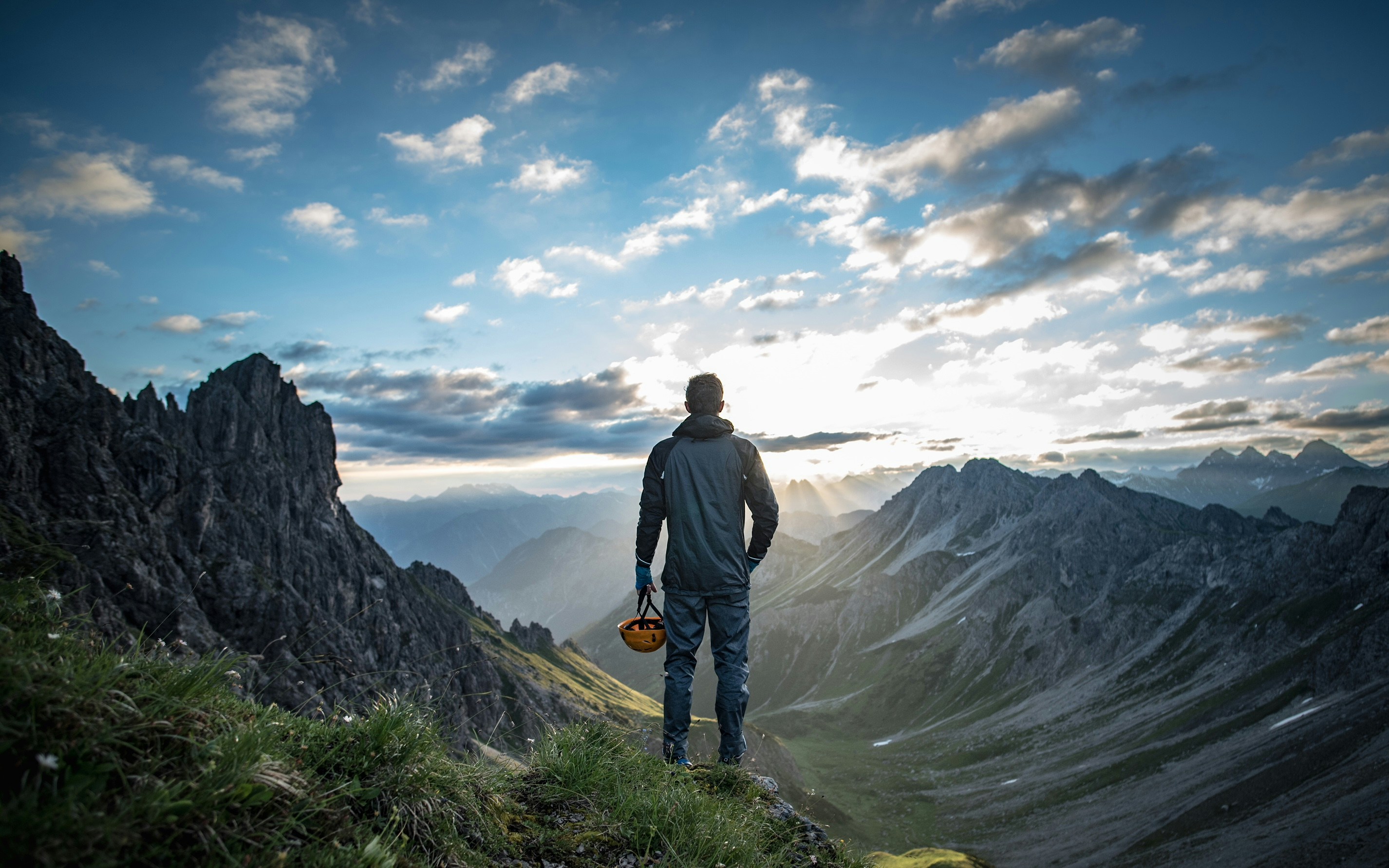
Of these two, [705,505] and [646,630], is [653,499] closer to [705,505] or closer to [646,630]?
[705,505]

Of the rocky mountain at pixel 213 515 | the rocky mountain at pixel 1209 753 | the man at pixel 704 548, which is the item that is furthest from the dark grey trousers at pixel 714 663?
the rocky mountain at pixel 1209 753

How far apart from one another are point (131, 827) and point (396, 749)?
6.64 feet

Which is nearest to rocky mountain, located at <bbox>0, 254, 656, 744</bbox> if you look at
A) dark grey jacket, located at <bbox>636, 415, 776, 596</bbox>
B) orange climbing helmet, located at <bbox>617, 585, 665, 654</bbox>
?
orange climbing helmet, located at <bbox>617, 585, 665, 654</bbox>

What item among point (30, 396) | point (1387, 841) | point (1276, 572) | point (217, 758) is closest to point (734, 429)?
point (217, 758)

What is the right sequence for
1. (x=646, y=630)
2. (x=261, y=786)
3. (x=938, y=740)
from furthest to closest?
(x=938, y=740)
(x=646, y=630)
(x=261, y=786)

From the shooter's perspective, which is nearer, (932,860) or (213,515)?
(932,860)

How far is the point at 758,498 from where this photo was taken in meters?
10.2

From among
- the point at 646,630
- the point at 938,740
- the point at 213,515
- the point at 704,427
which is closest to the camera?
the point at 646,630

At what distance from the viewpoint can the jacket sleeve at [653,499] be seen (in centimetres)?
999

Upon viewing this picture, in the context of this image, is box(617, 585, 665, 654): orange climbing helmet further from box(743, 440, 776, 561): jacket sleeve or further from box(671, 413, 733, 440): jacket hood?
box(671, 413, 733, 440): jacket hood

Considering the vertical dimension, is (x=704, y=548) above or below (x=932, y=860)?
above

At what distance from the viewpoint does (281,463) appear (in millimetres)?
157000

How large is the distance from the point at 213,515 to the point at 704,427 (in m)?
143

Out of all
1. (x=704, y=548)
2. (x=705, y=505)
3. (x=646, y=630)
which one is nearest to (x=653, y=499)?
(x=705, y=505)
